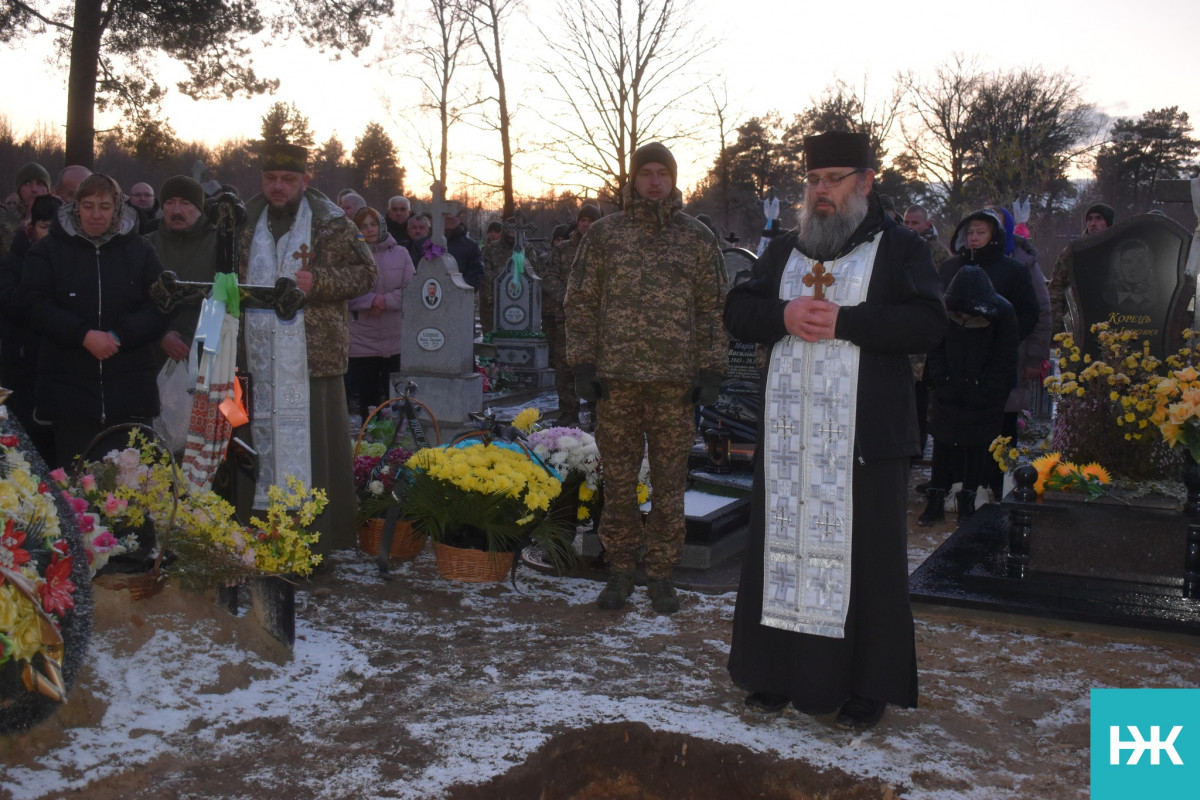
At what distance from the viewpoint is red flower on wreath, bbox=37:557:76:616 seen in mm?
3340

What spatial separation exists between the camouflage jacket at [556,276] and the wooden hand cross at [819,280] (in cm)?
832

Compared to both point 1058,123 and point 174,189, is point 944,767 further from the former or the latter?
point 1058,123

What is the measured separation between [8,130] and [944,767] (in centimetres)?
3264

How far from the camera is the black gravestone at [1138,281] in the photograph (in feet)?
26.8

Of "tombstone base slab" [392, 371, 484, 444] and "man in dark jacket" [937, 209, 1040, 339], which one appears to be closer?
"man in dark jacket" [937, 209, 1040, 339]

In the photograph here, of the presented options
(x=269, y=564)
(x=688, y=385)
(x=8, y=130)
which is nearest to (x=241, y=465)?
(x=269, y=564)

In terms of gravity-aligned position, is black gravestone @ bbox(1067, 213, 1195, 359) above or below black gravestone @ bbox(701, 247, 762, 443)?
above

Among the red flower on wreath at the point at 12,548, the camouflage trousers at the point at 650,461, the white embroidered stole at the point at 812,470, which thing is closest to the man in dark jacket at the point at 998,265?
the camouflage trousers at the point at 650,461

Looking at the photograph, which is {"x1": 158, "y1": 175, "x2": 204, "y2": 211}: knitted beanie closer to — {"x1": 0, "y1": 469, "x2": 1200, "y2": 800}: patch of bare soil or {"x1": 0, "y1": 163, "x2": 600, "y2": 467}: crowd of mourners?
{"x1": 0, "y1": 163, "x2": 600, "y2": 467}: crowd of mourners

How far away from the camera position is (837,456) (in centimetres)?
414

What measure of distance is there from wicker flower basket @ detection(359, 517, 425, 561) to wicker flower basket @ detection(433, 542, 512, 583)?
0.40 meters

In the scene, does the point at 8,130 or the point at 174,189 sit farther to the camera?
the point at 8,130

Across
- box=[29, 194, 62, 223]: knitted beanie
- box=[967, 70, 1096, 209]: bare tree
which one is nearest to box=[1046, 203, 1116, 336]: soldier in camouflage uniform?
box=[29, 194, 62, 223]: knitted beanie

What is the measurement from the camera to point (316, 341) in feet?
19.8
